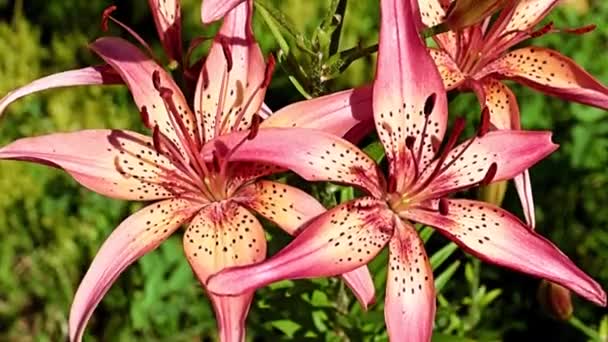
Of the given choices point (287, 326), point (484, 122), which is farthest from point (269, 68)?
point (287, 326)

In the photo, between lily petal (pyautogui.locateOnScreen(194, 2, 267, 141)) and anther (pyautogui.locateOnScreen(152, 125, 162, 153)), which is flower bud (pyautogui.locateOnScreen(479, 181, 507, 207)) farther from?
anther (pyautogui.locateOnScreen(152, 125, 162, 153))

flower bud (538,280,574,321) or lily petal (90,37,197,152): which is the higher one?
lily petal (90,37,197,152)

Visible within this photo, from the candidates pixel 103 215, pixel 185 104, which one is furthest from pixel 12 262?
pixel 185 104

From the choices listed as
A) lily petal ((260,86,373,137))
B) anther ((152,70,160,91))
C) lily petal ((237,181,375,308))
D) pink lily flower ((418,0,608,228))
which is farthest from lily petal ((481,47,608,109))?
anther ((152,70,160,91))

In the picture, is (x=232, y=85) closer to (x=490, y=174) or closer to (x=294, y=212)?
(x=294, y=212)

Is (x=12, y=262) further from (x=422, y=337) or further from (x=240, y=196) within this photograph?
(x=422, y=337)

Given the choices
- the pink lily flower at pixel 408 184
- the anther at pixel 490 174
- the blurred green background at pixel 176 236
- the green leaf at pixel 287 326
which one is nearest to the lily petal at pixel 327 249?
the pink lily flower at pixel 408 184
